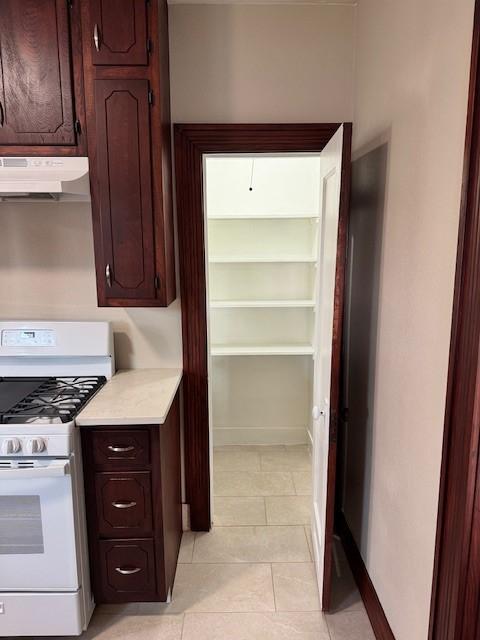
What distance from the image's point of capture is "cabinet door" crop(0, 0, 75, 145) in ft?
6.23

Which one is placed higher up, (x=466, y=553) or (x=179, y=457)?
(x=466, y=553)

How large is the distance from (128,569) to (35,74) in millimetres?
2175

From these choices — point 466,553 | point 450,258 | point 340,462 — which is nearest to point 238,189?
point 340,462

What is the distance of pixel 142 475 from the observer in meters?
1.90

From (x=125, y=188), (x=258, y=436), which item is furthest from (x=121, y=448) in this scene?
(x=258, y=436)

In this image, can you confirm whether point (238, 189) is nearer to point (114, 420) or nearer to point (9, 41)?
point (9, 41)

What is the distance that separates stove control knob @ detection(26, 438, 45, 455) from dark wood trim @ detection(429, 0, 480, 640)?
1.38m

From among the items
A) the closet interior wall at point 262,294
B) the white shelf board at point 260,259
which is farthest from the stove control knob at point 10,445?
the white shelf board at point 260,259

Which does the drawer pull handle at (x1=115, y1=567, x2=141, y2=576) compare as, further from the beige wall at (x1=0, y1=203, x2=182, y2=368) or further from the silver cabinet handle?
the silver cabinet handle

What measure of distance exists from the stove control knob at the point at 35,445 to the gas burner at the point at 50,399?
7 centimetres

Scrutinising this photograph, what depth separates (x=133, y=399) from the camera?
200cm

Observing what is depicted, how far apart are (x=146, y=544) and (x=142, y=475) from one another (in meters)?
0.32

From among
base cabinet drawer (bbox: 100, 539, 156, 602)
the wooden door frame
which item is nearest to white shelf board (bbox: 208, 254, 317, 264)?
the wooden door frame

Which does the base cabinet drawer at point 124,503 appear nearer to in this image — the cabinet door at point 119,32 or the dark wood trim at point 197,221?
the dark wood trim at point 197,221
